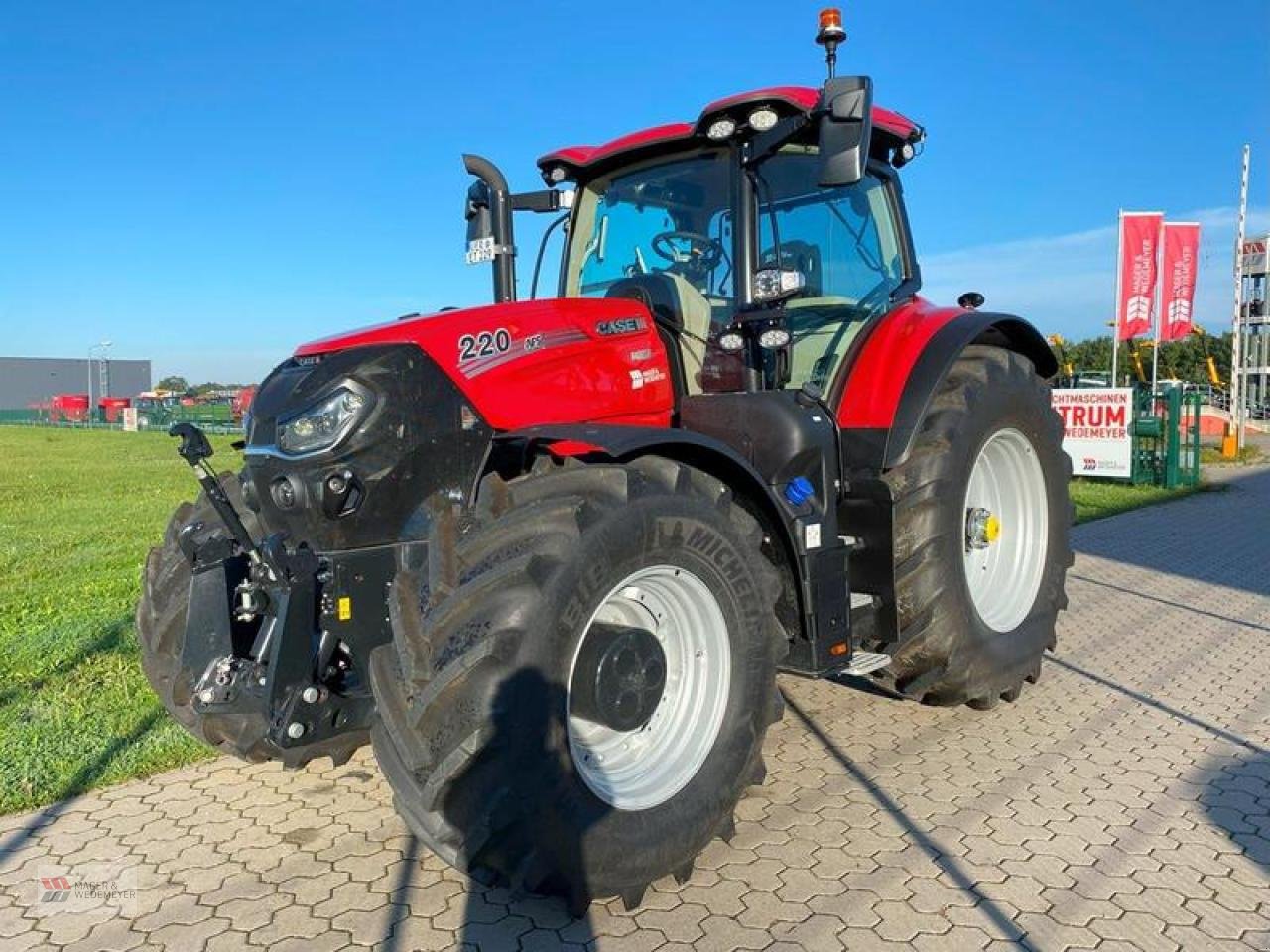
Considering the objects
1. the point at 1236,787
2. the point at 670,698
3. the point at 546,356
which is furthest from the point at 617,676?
the point at 1236,787

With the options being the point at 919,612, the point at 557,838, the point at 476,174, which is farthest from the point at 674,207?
the point at 557,838

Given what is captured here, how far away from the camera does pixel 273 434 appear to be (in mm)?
3365

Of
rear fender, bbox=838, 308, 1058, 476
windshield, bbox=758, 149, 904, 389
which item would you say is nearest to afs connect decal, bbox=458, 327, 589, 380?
windshield, bbox=758, 149, 904, 389

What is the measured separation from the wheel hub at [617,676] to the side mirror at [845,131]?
1.68 m

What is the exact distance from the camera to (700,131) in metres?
4.09

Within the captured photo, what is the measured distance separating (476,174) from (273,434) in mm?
1911

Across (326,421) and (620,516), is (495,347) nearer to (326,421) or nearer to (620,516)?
(326,421)

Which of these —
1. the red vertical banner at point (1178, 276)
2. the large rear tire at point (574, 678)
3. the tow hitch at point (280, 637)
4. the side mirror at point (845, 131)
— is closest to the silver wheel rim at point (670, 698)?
the large rear tire at point (574, 678)

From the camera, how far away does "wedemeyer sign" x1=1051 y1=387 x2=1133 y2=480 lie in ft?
50.8

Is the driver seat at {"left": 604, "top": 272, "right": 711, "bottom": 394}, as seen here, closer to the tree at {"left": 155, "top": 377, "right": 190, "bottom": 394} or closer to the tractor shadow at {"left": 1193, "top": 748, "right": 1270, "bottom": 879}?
the tractor shadow at {"left": 1193, "top": 748, "right": 1270, "bottom": 879}

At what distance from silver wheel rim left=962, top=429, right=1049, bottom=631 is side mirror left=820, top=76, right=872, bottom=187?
6.86ft

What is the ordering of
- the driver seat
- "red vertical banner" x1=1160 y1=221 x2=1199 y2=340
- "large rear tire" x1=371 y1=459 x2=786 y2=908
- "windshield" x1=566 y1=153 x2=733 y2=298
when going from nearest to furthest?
"large rear tire" x1=371 y1=459 x2=786 y2=908
the driver seat
"windshield" x1=566 y1=153 x2=733 y2=298
"red vertical banner" x1=1160 y1=221 x2=1199 y2=340

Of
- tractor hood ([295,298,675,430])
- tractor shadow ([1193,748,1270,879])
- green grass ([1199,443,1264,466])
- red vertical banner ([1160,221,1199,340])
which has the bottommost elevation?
tractor shadow ([1193,748,1270,879])

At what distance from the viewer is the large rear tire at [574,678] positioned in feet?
8.93
